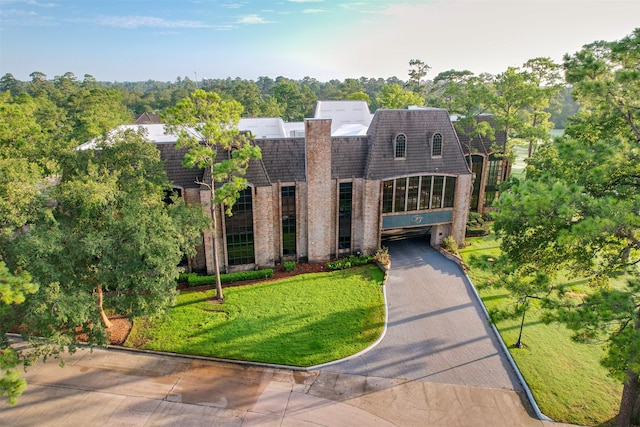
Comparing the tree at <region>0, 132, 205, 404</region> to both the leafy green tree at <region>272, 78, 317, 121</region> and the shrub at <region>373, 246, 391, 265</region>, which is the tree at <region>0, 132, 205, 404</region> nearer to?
the shrub at <region>373, 246, 391, 265</region>

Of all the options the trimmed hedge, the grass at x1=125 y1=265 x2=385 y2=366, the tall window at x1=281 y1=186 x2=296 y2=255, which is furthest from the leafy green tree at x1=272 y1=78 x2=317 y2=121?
the grass at x1=125 y1=265 x2=385 y2=366

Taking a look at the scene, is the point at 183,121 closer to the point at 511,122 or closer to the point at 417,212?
the point at 417,212

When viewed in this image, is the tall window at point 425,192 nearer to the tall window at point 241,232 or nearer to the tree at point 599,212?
the tall window at point 241,232

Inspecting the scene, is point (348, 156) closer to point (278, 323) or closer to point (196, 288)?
point (278, 323)

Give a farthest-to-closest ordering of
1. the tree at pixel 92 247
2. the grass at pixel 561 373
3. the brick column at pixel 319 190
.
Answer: the brick column at pixel 319 190 < the grass at pixel 561 373 < the tree at pixel 92 247

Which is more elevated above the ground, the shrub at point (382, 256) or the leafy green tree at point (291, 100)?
the leafy green tree at point (291, 100)

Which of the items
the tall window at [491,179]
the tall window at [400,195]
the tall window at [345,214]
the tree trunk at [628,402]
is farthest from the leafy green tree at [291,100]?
the tree trunk at [628,402]

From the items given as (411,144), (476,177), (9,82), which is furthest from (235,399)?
(9,82)

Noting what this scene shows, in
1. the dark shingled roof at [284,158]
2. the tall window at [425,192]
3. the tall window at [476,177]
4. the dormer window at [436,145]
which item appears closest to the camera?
the dark shingled roof at [284,158]
